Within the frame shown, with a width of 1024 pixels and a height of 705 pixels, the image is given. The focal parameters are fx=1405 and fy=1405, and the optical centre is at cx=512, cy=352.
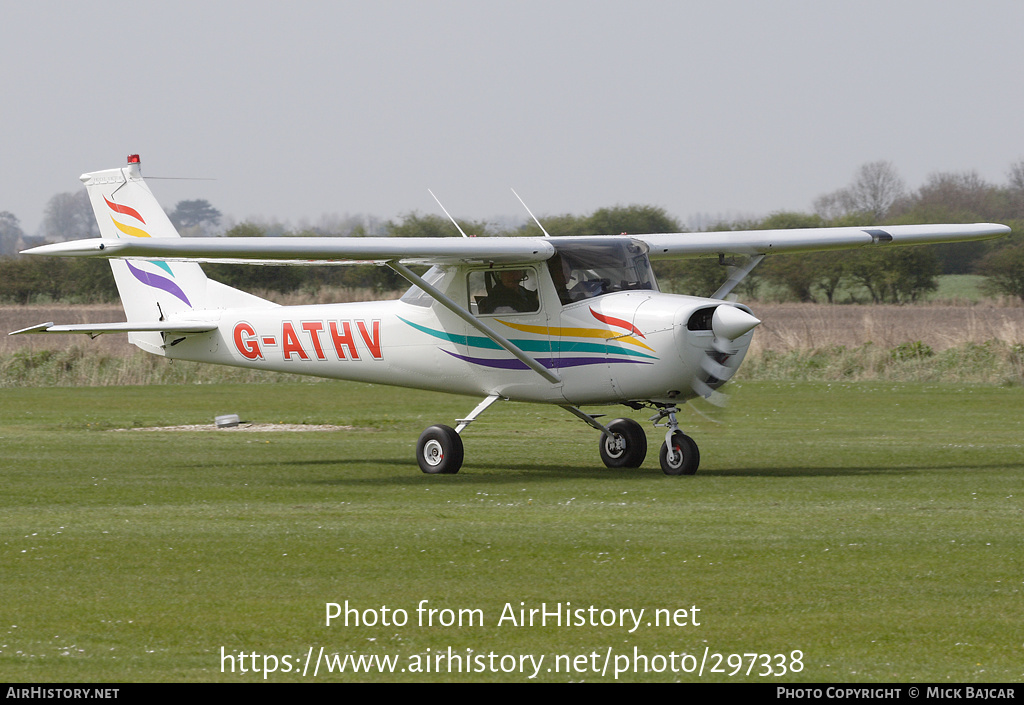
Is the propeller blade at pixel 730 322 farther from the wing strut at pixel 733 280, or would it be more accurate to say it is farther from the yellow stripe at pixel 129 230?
the yellow stripe at pixel 129 230

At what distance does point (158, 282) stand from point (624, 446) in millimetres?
6896

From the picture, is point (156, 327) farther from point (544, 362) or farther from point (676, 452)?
point (676, 452)

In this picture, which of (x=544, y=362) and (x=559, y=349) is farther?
(x=544, y=362)

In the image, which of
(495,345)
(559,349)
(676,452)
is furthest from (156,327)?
(676,452)

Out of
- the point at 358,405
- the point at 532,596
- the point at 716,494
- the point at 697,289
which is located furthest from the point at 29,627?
the point at 697,289

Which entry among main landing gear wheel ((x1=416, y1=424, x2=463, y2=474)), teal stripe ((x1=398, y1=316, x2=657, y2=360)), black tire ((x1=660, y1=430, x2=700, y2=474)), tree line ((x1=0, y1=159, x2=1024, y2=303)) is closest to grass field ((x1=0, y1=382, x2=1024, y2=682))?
black tire ((x1=660, y1=430, x2=700, y2=474))

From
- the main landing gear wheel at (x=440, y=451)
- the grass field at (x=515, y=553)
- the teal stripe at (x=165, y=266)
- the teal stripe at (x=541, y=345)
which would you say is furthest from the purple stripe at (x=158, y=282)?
the main landing gear wheel at (x=440, y=451)

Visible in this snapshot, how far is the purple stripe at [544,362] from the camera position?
580 inches

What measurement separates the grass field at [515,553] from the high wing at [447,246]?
7.49 ft

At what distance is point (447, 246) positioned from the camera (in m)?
14.5

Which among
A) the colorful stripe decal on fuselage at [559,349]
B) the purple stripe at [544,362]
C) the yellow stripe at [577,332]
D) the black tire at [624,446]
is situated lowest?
the black tire at [624,446]

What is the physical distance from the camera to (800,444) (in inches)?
714

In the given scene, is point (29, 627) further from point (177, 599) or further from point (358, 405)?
point (358, 405)

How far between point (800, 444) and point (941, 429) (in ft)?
9.12
